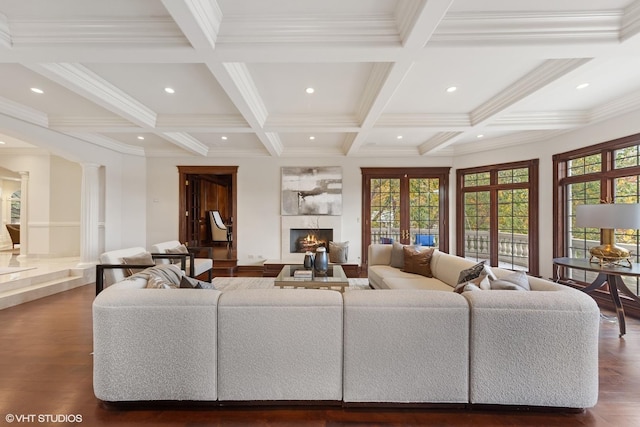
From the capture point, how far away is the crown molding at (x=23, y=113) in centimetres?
363

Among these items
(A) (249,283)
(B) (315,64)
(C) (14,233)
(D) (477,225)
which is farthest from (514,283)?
(C) (14,233)

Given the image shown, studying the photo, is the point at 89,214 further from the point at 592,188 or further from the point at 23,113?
the point at 592,188

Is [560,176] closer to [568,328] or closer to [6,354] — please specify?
[568,328]

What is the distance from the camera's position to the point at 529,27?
213 cm

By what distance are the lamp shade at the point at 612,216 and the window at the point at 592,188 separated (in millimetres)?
1151

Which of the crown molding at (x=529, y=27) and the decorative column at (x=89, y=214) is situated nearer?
the crown molding at (x=529, y=27)

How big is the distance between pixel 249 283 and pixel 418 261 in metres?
3.09

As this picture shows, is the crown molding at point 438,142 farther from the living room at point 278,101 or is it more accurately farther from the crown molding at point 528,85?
the crown molding at point 528,85

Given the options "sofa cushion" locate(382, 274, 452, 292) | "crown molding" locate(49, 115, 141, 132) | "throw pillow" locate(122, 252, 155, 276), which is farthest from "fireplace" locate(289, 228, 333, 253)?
"crown molding" locate(49, 115, 141, 132)

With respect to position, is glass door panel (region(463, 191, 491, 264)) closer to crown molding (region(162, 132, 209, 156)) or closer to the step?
crown molding (region(162, 132, 209, 156))

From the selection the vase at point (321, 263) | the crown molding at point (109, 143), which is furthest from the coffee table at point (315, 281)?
the crown molding at point (109, 143)

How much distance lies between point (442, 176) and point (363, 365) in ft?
18.5

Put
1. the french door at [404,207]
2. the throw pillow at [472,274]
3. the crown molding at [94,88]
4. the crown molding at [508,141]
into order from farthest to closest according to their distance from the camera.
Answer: the french door at [404,207] < the crown molding at [508,141] < the crown molding at [94,88] < the throw pillow at [472,274]

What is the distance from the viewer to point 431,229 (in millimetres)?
6414
